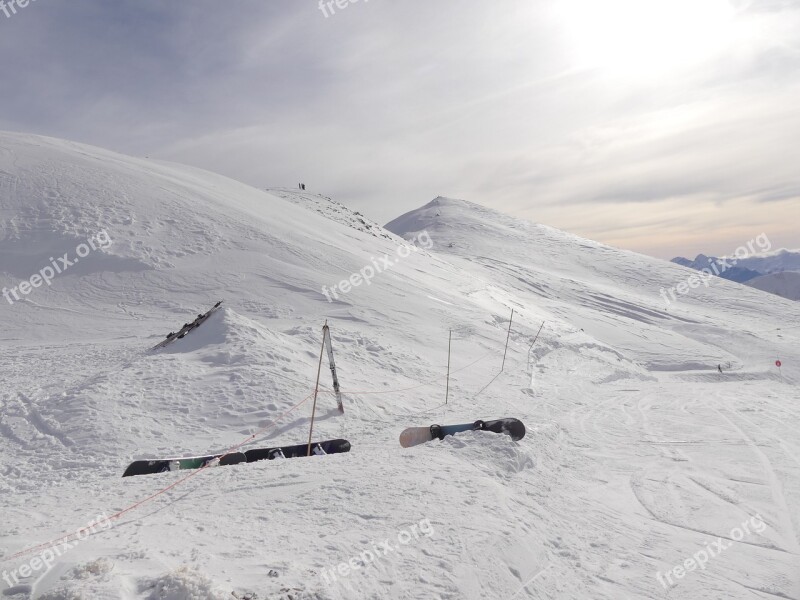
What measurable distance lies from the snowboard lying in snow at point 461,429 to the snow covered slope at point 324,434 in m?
0.62

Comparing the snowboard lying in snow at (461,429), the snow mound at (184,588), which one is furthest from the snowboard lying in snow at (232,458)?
the snow mound at (184,588)

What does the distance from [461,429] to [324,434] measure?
9.58ft

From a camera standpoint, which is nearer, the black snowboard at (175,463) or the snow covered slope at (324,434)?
the snow covered slope at (324,434)

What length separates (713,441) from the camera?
1238 centimetres

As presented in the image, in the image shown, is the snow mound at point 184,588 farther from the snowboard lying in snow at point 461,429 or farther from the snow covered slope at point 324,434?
the snowboard lying in snow at point 461,429

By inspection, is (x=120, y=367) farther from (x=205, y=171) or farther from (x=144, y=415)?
(x=205, y=171)

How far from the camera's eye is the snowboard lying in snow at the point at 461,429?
33.8 feet

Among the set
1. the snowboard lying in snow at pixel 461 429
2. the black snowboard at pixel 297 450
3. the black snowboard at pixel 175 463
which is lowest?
the black snowboard at pixel 175 463

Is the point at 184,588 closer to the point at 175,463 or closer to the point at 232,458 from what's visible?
the point at 175,463

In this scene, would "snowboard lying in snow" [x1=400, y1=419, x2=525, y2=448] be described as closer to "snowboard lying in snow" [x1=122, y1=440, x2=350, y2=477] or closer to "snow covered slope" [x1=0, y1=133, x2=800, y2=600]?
"snow covered slope" [x1=0, y1=133, x2=800, y2=600]

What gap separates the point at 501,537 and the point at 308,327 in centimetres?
1250

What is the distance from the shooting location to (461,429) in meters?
10.5

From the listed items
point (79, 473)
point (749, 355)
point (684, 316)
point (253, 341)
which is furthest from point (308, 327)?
point (684, 316)

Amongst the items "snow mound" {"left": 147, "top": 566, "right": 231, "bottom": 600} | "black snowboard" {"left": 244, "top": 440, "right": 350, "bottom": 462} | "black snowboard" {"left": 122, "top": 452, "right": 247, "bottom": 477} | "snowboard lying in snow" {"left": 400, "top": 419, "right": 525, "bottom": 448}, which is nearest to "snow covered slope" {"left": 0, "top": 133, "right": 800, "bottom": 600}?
"snow mound" {"left": 147, "top": 566, "right": 231, "bottom": 600}
